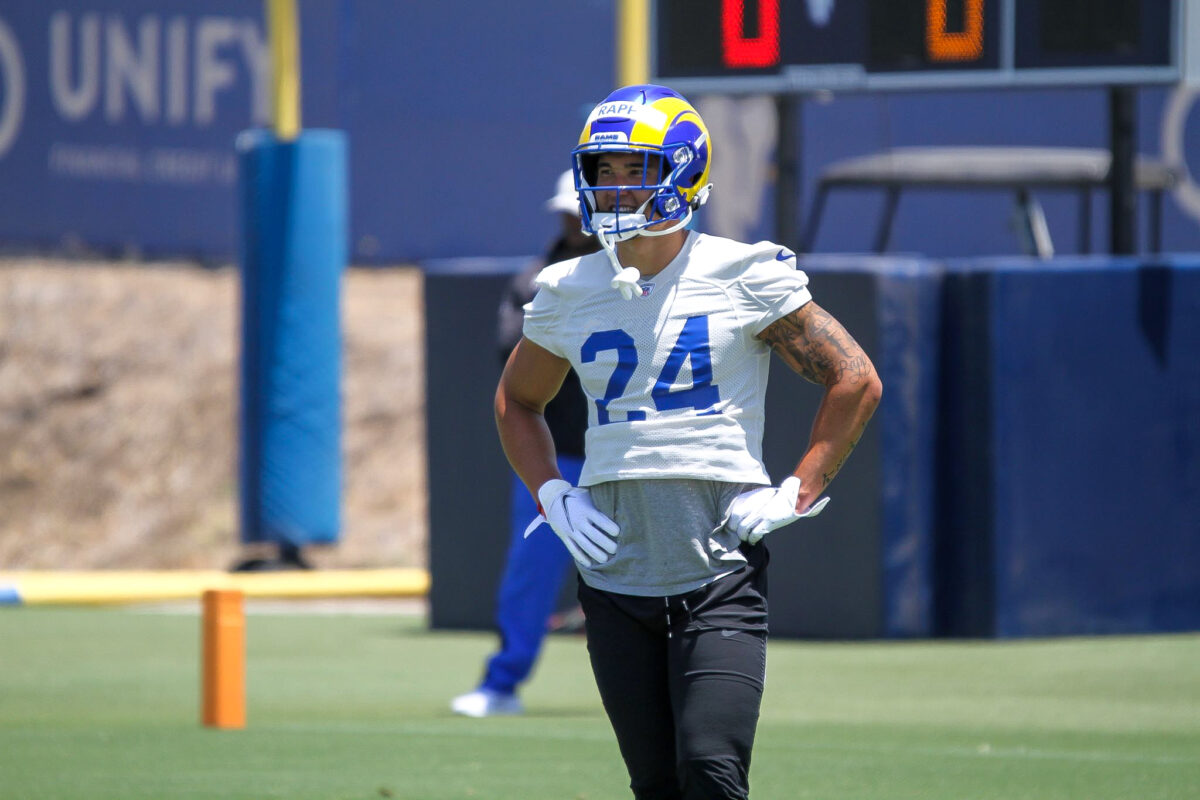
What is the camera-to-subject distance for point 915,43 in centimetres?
1012

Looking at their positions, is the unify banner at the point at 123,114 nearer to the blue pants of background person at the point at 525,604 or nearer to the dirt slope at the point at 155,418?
the dirt slope at the point at 155,418

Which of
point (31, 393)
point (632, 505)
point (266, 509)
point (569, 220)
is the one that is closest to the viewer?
point (632, 505)

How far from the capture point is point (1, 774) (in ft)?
21.7

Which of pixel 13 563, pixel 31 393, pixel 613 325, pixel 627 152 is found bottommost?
pixel 13 563

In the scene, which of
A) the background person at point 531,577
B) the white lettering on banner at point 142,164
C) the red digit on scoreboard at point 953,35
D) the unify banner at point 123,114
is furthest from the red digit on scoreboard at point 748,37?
the white lettering on banner at point 142,164

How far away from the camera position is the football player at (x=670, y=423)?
4.52 metres

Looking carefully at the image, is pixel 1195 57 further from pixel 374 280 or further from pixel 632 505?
pixel 374 280

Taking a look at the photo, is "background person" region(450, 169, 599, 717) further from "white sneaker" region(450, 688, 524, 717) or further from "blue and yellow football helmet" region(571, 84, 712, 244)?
"blue and yellow football helmet" region(571, 84, 712, 244)

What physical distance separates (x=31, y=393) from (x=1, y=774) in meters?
10.7

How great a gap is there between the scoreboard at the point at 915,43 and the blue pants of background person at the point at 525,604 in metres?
3.22

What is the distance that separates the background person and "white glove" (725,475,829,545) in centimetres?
328

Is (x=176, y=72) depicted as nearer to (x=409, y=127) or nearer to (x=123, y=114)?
(x=123, y=114)

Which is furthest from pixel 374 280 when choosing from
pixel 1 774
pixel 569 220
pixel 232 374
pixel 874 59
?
pixel 1 774

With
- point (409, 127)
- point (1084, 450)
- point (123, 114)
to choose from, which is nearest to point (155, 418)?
point (123, 114)
